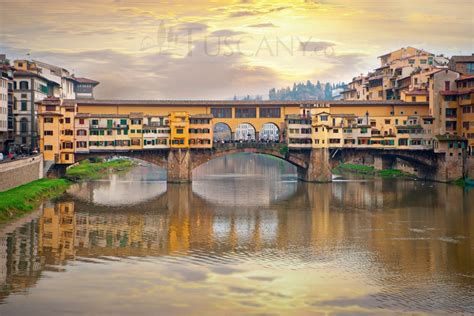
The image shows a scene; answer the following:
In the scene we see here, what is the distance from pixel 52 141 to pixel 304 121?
24.5 m

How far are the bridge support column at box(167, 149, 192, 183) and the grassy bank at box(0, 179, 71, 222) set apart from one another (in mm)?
10752

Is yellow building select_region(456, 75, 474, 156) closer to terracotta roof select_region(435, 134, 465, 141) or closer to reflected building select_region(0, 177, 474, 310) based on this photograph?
terracotta roof select_region(435, 134, 465, 141)

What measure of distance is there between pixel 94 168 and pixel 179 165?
17.2 m

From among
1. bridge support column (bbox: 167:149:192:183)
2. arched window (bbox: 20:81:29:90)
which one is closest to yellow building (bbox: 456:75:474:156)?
bridge support column (bbox: 167:149:192:183)

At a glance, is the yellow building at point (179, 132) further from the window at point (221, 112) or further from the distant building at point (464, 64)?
the distant building at point (464, 64)

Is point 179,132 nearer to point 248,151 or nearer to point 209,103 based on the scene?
point 209,103

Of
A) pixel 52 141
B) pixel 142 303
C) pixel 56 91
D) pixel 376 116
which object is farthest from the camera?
pixel 56 91

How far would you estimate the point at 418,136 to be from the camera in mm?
72812

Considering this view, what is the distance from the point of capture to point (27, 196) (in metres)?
50.8

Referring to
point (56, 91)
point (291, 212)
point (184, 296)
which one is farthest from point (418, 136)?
point (184, 296)

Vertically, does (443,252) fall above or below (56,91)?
below

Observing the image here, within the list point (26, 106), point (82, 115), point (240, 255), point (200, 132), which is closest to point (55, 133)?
point (82, 115)

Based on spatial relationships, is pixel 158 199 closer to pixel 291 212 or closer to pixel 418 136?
pixel 291 212

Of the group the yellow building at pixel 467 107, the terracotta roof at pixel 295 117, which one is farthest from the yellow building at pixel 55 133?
the yellow building at pixel 467 107
